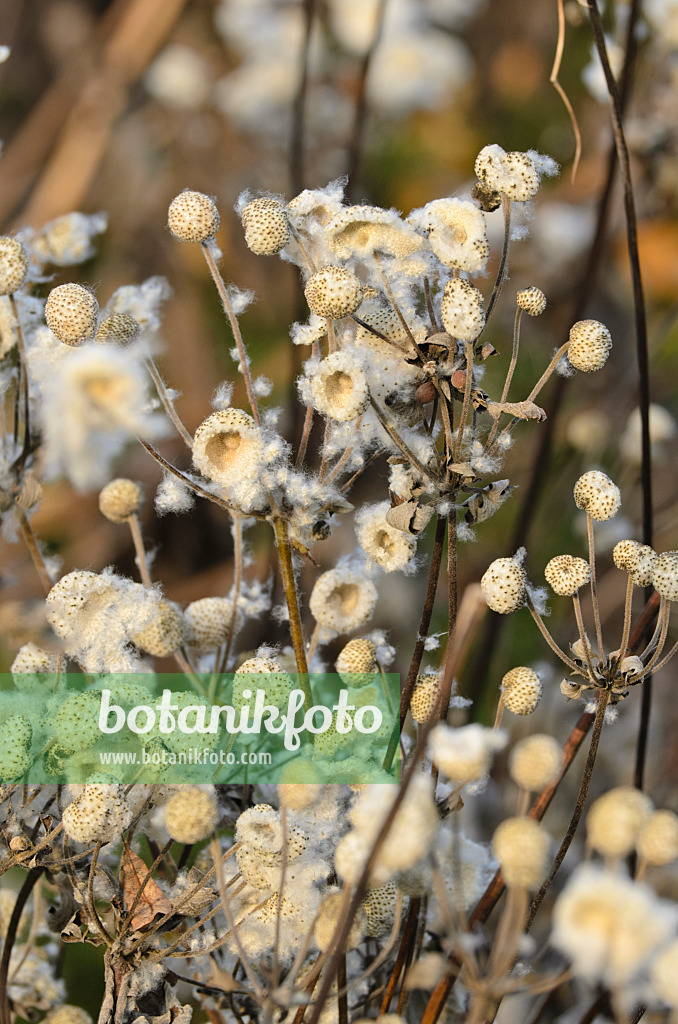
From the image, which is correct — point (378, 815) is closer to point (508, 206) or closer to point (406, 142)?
point (508, 206)

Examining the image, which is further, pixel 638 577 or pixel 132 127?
pixel 132 127

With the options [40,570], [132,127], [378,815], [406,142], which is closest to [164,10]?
[132,127]

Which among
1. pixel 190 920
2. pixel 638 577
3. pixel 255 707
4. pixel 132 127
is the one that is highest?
pixel 132 127

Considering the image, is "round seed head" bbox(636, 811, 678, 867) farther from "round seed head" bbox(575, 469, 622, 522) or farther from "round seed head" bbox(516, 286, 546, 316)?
"round seed head" bbox(516, 286, 546, 316)

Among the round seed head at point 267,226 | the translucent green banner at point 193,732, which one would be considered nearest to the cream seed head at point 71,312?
the round seed head at point 267,226

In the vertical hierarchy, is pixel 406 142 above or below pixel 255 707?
above

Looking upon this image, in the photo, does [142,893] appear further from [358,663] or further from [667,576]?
[667,576]
